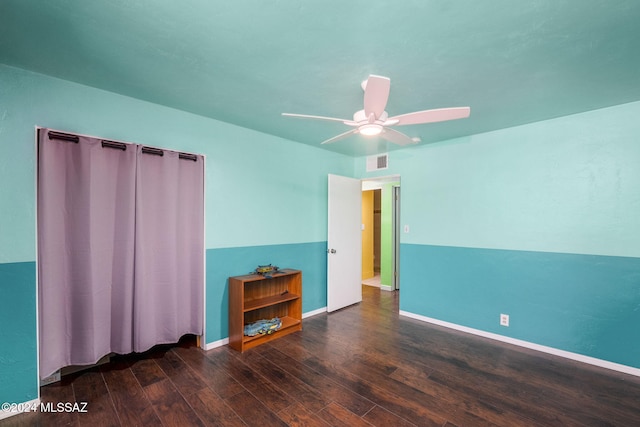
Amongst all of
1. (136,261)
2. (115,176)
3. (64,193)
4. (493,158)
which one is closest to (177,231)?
(136,261)

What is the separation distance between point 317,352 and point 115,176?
2.54 metres

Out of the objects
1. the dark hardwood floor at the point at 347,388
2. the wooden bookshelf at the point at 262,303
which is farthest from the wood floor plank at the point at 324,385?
the wooden bookshelf at the point at 262,303

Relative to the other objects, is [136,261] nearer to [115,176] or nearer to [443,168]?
[115,176]

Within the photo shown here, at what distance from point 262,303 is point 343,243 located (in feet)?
5.25

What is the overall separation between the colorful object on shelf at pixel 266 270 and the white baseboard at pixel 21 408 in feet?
6.35

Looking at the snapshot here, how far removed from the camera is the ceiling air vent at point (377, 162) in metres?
4.22

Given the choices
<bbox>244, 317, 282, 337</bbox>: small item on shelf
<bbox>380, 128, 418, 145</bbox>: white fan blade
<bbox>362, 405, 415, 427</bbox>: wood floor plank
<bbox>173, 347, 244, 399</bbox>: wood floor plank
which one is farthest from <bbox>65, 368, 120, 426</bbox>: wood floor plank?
<bbox>380, 128, 418, 145</bbox>: white fan blade

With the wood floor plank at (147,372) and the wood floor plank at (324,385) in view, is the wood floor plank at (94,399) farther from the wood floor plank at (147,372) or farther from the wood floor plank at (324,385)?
the wood floor plank at (324,385)

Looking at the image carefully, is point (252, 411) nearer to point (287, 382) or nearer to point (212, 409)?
point (212, 409)

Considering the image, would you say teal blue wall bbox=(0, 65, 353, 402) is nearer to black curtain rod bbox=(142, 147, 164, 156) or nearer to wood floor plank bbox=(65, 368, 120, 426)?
black curtain rod bbox=(142, 147, 164, 156)

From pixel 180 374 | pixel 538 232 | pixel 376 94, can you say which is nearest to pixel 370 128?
pixel 376 94

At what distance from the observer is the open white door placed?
158 inches

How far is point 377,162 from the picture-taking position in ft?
14.2

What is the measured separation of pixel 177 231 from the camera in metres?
2.70
